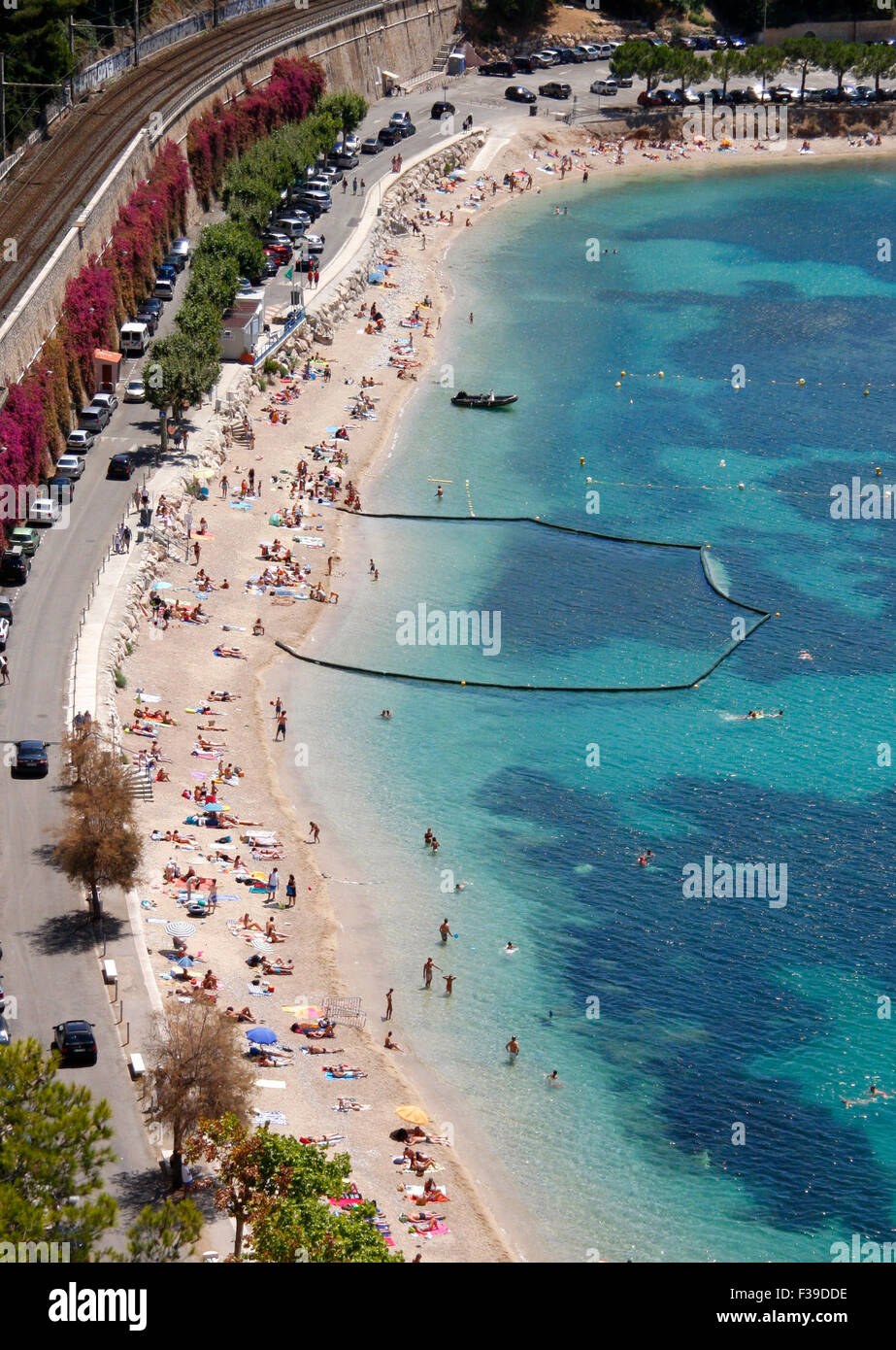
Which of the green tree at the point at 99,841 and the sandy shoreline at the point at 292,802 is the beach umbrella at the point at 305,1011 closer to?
the sandy shoreline at the point at 292,802

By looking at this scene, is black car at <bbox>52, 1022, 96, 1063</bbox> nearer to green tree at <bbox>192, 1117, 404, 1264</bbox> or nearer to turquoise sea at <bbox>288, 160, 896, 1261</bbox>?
green tree at <bbox>192, 1117, 404, 1264</bbox>

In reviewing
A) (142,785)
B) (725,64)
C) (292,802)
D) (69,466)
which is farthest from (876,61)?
(142,785)

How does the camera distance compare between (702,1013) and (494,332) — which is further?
(494,332)

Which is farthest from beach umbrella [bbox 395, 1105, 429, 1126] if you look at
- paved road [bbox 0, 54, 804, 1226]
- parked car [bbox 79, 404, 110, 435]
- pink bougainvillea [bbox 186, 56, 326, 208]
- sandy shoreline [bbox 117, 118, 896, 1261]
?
pink bougainvillea [bbox 186, 56, 326, 208]

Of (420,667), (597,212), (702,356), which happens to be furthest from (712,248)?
(420,667)
